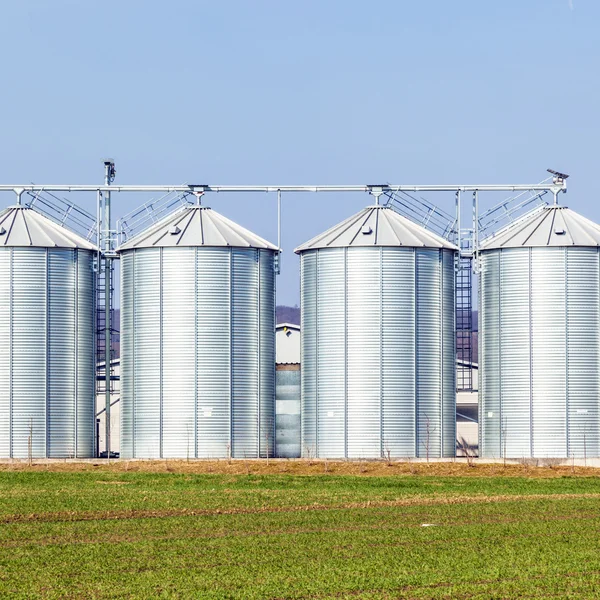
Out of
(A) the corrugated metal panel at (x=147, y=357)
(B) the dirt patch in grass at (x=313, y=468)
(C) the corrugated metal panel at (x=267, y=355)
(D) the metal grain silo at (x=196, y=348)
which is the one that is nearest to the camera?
(B) the dirt patch in grass at (x=313, y=468)

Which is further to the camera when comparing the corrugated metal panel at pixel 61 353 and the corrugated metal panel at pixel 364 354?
the corrugated metal panel at pixel 61 353

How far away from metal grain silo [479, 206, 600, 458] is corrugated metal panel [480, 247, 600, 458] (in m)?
0.05

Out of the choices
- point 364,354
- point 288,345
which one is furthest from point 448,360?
point 288,345

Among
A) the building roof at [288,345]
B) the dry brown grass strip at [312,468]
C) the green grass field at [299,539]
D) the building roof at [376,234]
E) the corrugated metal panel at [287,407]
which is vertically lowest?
the green grass field at [299,539]

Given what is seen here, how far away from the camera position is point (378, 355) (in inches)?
3009

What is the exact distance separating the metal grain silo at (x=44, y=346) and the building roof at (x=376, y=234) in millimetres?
13059

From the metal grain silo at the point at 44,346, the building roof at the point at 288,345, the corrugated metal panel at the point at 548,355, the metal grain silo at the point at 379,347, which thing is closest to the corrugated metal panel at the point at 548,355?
the corrugated metal panel at the point at 548,355

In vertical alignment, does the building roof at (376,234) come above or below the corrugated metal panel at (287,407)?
above

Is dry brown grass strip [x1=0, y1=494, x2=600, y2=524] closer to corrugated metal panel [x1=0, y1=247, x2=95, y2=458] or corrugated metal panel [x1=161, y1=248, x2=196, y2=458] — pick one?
corrugated metal panel [x1=161, y1=248, x2=196, y2=458]

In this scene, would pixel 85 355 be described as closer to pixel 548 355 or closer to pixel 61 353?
pixel 61 353

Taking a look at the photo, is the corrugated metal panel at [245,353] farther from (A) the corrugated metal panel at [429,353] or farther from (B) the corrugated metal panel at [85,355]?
(A) the corrugated metal panel at [429,353]

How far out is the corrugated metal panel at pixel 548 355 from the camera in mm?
75875

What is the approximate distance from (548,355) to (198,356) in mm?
18723

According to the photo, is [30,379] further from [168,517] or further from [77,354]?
[168,517]
